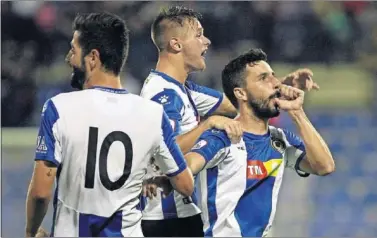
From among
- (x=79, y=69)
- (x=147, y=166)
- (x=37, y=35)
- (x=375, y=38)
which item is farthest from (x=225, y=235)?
Answer: (x=375, y=38)

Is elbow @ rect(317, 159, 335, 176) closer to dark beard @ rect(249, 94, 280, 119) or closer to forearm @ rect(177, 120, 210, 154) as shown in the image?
dark beard @ rect(249, 94, 280, 119)

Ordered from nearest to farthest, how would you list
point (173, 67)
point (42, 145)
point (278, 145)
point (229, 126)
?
point (42, 145), point (229, 126), point (278, 145), point (173, 67)

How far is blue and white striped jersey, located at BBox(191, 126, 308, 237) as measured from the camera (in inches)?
211

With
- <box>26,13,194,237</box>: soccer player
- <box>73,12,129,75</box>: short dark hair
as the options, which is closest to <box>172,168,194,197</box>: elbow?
<box>26,13,194,237</box>: soccer player

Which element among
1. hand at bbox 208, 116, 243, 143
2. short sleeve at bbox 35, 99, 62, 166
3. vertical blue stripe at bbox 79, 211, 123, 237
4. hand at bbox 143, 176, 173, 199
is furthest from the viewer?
hand at bbox 208, 116, 243, 143

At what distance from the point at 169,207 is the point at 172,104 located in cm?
66

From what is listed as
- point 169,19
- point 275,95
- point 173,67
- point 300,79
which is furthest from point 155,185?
point 169,19

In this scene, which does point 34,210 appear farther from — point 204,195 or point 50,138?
point 204,195

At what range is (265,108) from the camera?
5.54 m

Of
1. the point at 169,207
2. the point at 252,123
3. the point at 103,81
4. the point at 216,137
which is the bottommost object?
the point at 169,207

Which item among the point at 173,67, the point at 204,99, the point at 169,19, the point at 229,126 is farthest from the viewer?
the point at 204,99

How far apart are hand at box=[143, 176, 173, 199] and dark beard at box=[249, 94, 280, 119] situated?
733mm

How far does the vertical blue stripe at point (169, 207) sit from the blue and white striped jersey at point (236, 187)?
1.63ft

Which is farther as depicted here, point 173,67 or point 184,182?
point 173,67
